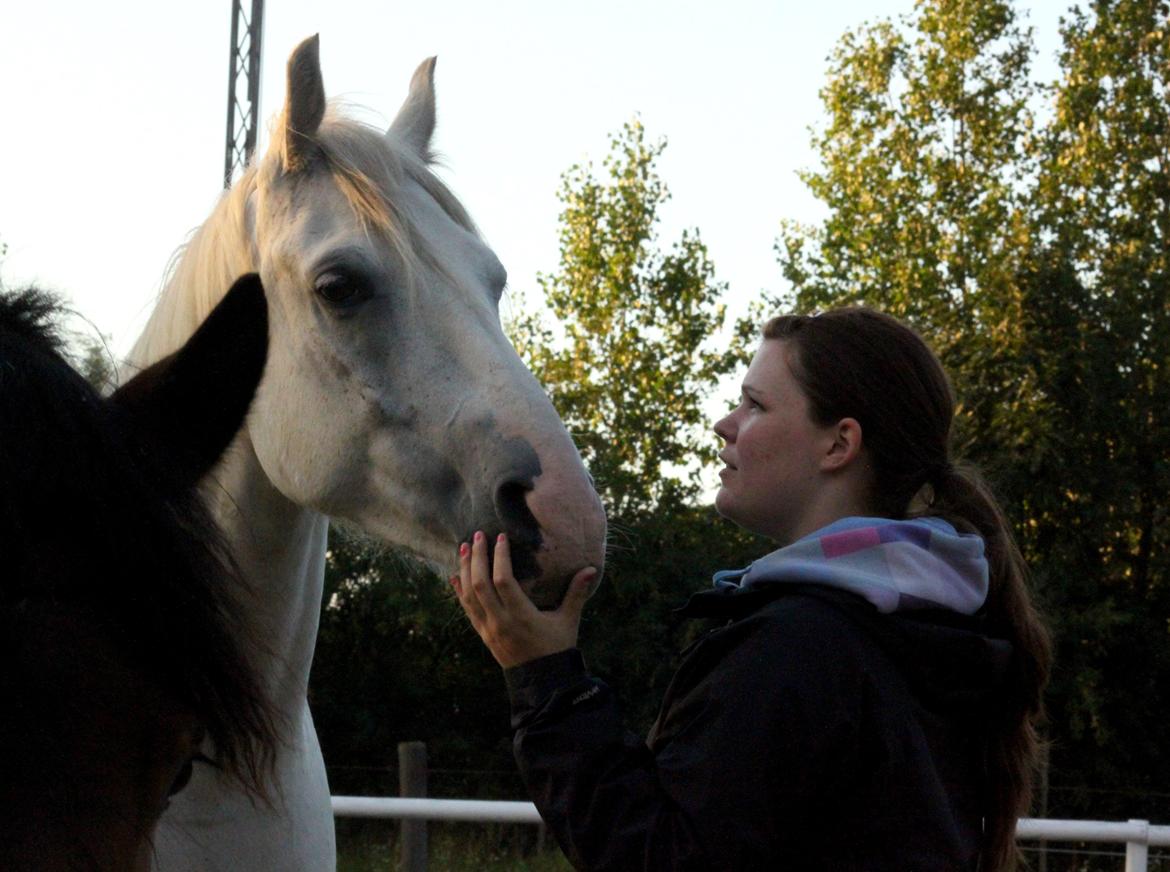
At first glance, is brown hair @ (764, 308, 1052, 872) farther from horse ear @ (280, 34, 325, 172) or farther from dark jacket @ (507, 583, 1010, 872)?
horse ear @ (280, 34, 325, 172)

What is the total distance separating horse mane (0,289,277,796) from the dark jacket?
39cm

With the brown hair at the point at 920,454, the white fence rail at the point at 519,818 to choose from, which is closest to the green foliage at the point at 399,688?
the white fence rail at the point at 519,818

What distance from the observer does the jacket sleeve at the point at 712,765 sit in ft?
5.06

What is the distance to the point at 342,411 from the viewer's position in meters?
2.62

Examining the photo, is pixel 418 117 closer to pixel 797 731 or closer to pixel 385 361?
pixel 385 361

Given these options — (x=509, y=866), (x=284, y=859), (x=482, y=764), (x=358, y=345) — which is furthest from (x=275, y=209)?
(x=482, y=764)

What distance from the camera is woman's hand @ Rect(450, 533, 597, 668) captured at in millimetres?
1746

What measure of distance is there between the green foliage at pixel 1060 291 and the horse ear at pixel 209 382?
1030 centimetres

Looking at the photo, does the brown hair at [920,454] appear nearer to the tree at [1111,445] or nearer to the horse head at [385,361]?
the horse head at [385,361]

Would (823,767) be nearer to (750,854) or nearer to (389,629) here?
(750,854)

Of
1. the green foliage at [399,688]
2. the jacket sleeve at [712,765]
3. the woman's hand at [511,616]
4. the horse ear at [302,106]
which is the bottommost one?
the green foliage at [399,688]

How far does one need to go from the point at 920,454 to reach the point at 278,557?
1.36 meters

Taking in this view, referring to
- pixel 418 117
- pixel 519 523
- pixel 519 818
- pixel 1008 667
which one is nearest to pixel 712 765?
pixel 1008 667

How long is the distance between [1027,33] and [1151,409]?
8.98m
